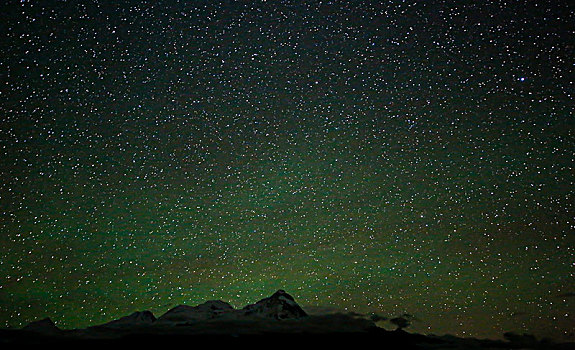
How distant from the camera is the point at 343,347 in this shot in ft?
343

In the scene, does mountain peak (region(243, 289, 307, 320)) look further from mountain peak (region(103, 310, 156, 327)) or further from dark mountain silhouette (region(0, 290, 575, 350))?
mountain peak (region(103, 310, 156, 327))


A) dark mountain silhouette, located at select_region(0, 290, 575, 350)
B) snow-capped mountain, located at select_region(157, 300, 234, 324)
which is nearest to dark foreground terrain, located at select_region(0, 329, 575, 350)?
dark mountain silhouette, located at select_region(0, 290, 575, 350)

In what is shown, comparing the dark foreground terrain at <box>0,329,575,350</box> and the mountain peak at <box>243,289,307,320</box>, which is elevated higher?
the mountain peak at <box>243,289,307,320</box>

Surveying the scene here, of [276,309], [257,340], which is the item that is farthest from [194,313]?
[257,340]

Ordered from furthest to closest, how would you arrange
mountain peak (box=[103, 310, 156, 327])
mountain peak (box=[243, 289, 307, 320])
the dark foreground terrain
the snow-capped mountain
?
mountain peak (box=[243, 289, 307, 320]), mountain peak (box=[103, 310, 156, 327]), the snow-capped mountain, the dark foreground terrain

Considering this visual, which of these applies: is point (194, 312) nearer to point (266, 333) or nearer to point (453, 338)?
point (266, 333)

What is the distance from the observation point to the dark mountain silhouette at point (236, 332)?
307 ft

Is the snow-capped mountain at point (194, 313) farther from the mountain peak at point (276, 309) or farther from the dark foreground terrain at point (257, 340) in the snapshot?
the dark foreground terrain at point (257, 340)

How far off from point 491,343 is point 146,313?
364ft

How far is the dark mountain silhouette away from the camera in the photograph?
3686 inches

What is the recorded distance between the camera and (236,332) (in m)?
123

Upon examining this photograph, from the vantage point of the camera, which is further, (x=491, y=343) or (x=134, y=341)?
(x=491, y=343)

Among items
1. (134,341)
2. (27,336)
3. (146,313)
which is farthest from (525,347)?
(146,313)

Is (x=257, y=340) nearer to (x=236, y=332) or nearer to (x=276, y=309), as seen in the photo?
(x=236, y=332)
